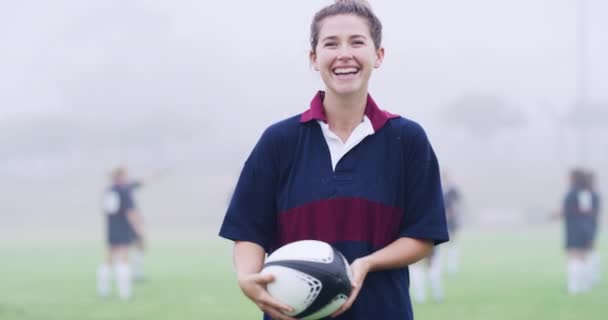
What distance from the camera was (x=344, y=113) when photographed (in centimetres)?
318

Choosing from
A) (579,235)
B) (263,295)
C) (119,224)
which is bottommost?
(579,235)

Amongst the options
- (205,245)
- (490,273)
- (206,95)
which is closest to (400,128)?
(490,273)

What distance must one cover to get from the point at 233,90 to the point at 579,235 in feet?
187

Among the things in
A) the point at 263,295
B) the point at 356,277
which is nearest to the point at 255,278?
the point at 263,295

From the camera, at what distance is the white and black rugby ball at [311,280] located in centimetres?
291

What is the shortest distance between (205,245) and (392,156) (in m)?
25.4

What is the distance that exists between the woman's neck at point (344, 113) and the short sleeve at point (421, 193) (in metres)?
0.17

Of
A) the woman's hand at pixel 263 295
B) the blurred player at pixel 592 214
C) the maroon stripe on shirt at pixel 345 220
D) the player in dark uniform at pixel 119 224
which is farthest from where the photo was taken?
the player in dark uniform at pixel 119 224

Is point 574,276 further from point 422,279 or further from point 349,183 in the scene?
point 349,183

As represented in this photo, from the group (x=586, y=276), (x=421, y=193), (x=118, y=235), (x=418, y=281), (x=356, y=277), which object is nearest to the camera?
(x=356, y=277)

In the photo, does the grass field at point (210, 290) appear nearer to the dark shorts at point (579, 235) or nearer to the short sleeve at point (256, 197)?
the dark shorts at point (579, 235)

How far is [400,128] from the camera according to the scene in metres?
3.17

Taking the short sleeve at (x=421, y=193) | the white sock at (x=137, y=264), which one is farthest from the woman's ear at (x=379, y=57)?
the white sock at (x=137, y=264)

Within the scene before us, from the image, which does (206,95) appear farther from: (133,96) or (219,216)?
(219,216)
